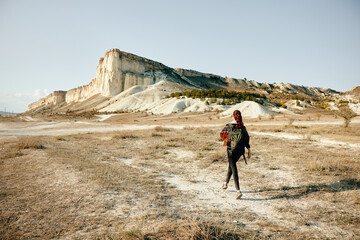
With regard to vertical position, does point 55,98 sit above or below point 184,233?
above

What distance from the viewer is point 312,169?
20.5 ft

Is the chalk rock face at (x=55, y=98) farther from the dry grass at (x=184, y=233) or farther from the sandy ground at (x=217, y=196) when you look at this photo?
the dry grass at (x=184, y=233)

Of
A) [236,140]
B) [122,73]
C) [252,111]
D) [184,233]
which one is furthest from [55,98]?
[184,233]

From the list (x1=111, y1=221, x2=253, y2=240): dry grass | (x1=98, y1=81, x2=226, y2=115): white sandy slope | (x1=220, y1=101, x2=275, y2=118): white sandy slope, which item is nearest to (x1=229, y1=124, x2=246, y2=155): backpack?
(x1=111, y1=221, x2=253, y2=240): dry grass

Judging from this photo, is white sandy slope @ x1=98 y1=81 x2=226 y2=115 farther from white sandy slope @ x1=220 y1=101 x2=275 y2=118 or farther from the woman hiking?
the woman hiking

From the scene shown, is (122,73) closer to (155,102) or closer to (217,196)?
(155,102)

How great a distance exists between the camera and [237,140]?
4.31 metres

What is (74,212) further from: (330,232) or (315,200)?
(315,200)

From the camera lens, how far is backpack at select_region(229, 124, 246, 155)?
14.1ft

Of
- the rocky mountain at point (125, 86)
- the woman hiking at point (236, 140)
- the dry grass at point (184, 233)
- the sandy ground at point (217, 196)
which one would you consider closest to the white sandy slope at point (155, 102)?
the rocky mountain at point (125, 86)

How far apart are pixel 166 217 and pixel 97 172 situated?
3.28 meters

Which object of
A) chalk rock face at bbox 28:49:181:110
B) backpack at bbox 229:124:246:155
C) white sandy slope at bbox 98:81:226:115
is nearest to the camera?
backpack at bbox 229:124:246:155

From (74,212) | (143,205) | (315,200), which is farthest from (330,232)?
(74,212)

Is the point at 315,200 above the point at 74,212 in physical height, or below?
below
